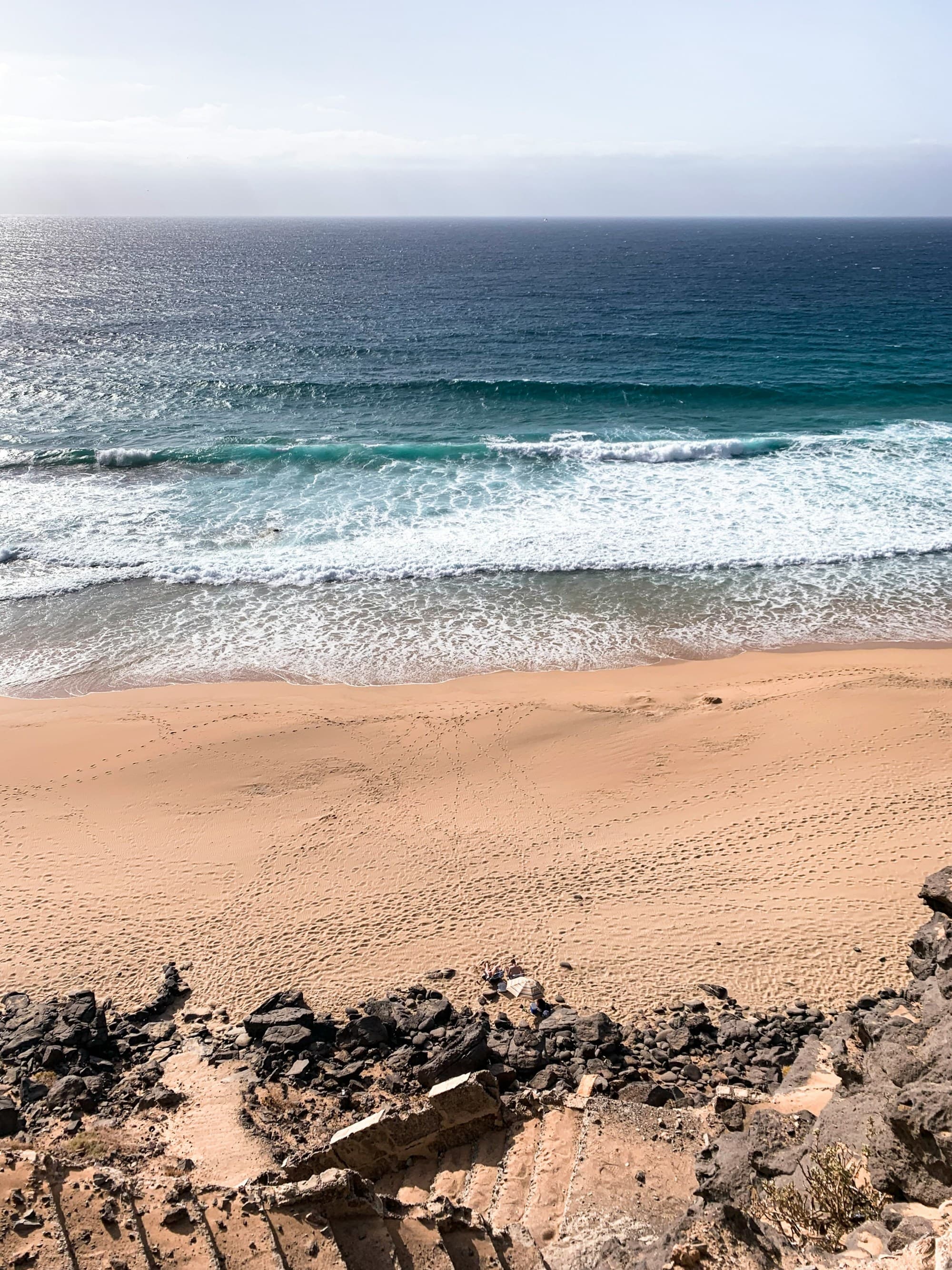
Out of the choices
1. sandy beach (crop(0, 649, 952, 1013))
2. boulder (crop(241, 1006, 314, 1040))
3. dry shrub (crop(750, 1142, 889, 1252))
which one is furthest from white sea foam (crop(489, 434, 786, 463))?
dry shrub (crop(750, 1142, 889, 1252))

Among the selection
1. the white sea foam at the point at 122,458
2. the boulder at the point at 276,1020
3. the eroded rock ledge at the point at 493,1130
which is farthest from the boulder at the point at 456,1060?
the white sea foam at the point at 122,458

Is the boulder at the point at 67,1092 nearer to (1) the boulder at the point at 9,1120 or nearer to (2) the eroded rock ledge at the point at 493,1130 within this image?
(2) the eroded rock ledge at the point at 493,1130

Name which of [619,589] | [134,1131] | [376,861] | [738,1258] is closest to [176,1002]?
[134,1131]

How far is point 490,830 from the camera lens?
15.2m

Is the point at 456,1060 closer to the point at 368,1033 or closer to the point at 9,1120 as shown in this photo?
the point at 368,1033

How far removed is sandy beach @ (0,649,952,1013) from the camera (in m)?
12.5

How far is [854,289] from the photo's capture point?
79250 mm

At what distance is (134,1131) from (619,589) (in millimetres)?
18643

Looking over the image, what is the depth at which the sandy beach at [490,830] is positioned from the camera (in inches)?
490

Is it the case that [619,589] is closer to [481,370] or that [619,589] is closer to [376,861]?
[376,861]

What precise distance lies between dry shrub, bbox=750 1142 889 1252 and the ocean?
1425 cm

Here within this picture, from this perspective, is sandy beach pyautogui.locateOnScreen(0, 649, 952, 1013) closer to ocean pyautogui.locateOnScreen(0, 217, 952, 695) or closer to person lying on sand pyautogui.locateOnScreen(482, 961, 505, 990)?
person lying on sand pyautogui.locateOnScreen(482, 961, 505, 990)

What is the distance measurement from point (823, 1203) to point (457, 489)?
26.8 metres

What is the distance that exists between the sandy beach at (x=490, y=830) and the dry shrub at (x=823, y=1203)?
3964mm
